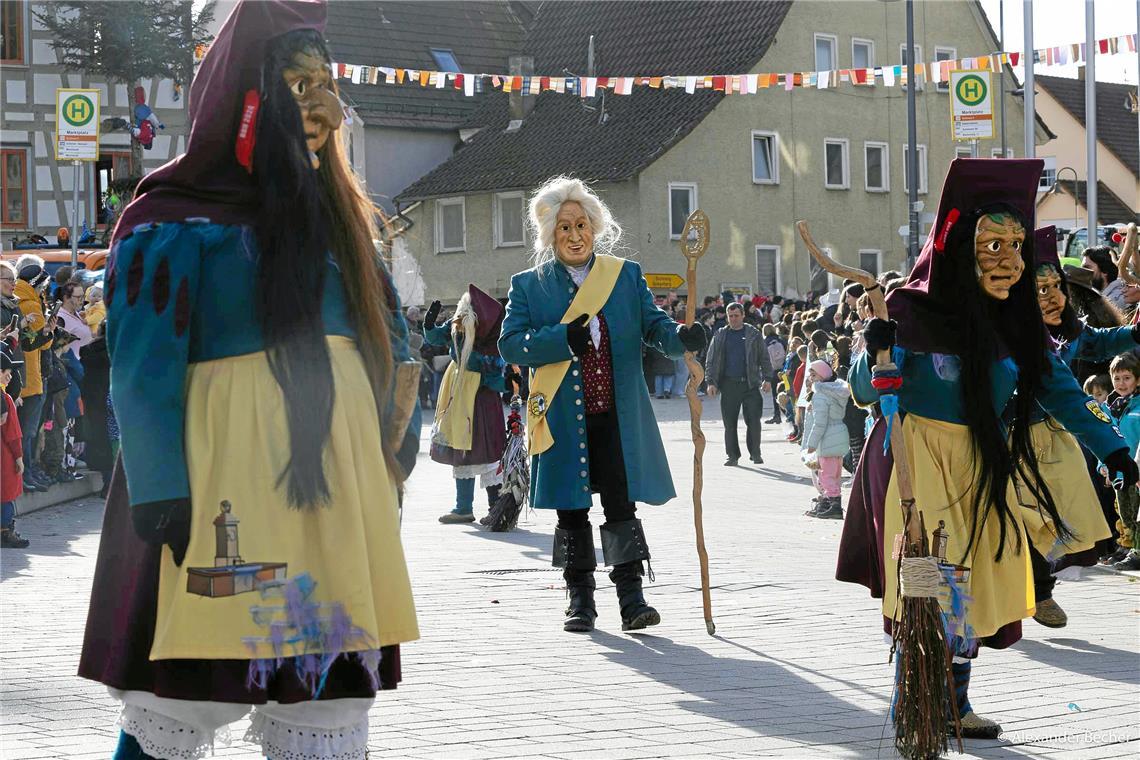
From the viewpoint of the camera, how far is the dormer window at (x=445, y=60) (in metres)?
52.8

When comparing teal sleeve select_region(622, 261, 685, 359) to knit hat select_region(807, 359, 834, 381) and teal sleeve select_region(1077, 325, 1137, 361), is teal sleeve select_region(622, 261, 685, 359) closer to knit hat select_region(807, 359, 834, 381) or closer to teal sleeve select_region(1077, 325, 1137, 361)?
teal sleeve select_region(1077, 325, 1137, 361)

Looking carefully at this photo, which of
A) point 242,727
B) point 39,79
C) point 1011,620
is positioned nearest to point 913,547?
point 1011,620

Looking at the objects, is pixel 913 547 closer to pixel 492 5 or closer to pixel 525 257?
pixel 525 257

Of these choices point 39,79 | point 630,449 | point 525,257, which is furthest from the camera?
point 525,257

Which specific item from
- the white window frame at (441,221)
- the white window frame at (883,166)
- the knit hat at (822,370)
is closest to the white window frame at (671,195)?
the white window frame at (441,221)

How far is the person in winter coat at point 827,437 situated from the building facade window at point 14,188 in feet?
106

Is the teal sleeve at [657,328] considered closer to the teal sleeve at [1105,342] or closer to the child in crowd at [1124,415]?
the teal sleeve at [1105,342]

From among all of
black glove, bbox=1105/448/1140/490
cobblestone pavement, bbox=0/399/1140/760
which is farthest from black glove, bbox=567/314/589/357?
black glove, bbox=1105/448/1140/490

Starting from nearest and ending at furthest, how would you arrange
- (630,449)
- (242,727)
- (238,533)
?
(238,533) < (242,727) < (630,449)

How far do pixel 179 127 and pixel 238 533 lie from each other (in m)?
43.1

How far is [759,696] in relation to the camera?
6879 mm

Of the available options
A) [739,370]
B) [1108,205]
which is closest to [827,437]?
[739,370]

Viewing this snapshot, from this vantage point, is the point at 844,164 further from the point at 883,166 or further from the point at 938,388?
the point at 938,388

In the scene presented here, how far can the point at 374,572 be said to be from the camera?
402cm
